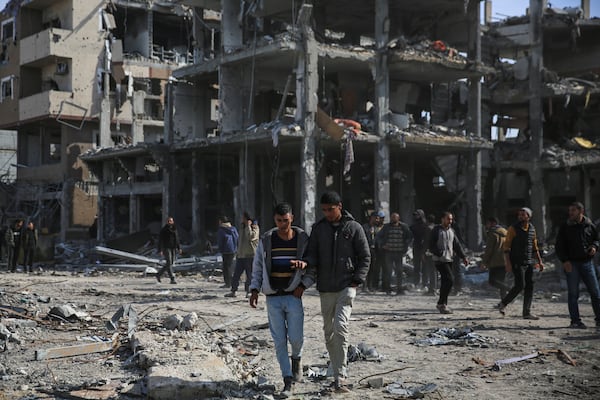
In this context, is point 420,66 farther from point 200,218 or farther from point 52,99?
point 52,99

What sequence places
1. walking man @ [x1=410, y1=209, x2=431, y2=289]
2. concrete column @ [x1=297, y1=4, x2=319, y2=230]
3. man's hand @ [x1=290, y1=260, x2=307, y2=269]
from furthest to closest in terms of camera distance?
concrete column @ [x1=297, y1=4, x2=319, y2=230], walking man @ [x1=410, y1=209, x2=431, y2=289], man's hand @ [x1=290, y1=260, x2=307, y2=269]

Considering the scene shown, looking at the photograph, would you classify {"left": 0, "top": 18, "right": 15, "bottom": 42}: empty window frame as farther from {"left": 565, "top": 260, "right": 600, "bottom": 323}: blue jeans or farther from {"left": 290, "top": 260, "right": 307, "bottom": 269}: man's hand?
{"left": 290, "top": 260, "right": 307, "bottom": 269}: man's hand

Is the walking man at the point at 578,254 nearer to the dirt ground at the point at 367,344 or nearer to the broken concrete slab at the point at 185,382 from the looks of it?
the dirt ground at the point at 367,344

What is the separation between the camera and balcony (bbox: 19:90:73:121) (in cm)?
3734

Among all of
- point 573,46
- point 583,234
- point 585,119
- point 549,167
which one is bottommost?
point 583,234

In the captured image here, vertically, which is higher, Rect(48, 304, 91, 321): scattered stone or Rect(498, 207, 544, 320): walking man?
Rect(498, 207, 544, 320): walking man

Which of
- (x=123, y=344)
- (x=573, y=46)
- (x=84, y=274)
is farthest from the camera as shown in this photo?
(x=573, y=46)

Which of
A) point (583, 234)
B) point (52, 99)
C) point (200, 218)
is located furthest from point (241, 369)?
point (52, 99)

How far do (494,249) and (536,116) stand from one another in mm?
21073

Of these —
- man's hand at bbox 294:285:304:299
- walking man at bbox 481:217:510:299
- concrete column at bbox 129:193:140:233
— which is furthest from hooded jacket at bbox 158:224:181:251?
concrete column at bbox 129:193:140:233

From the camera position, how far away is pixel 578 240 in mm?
9945

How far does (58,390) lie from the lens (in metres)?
6.48

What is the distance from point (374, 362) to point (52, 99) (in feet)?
110

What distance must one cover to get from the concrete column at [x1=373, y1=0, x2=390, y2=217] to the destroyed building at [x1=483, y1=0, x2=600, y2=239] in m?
8.73
